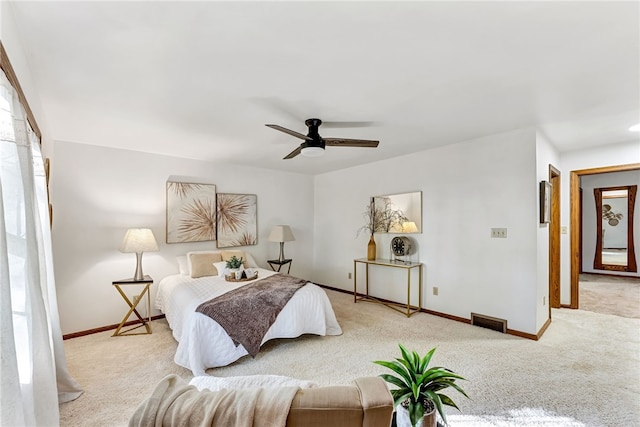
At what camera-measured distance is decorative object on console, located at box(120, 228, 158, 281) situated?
10.6 ft

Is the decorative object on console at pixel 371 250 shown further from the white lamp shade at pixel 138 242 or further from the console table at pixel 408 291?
the white lamp shade at pixel 138 242

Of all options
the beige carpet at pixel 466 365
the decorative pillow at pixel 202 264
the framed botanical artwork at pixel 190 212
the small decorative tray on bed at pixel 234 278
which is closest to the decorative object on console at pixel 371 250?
the beige carpet at pixel 466 365

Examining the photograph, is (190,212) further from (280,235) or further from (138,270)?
(280,235)

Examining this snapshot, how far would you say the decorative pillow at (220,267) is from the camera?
3.80 metres

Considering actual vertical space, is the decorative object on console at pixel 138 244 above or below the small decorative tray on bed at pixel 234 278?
above

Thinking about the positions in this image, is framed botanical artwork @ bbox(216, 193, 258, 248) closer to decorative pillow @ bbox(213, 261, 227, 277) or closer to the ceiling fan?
decorative pillow @ bbox(213, 261, 227, 277)

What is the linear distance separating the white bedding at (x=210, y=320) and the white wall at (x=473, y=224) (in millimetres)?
1658

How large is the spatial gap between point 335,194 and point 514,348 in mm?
3528

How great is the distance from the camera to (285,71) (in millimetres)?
1858

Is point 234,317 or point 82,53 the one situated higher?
point 82,53

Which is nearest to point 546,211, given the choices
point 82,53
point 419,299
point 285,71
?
point 419,299

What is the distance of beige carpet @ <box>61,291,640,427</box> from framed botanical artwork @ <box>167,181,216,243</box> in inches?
47.9

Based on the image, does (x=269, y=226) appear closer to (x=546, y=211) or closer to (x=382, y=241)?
(x=382, y=241)

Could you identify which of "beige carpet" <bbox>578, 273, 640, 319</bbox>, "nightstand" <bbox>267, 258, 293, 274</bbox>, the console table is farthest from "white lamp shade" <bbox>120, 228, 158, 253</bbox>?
"beige carpet" <bbox>578, 273, 640, 319</bbox>
